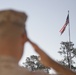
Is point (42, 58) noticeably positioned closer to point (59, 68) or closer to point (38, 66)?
point (59, 68)

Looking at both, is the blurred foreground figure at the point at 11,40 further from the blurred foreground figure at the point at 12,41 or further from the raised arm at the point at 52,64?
the raised arm at the point at 52,64

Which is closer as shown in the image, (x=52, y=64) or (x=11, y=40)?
(x=11, y=40)

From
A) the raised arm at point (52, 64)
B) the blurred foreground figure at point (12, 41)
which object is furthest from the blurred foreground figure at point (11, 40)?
the raised arm at point (52, 64)

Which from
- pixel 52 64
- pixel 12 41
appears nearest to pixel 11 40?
pixel 12 41

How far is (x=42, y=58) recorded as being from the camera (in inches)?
61.1

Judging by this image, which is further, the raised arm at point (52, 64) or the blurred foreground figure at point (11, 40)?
the raised arm at point (52, 64)

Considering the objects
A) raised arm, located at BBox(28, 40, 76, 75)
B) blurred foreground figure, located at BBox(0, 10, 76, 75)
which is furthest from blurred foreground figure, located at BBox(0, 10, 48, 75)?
raised arm, located at BBox(28, 40, 76, 75)

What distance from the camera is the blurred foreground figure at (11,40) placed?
1.31 metres

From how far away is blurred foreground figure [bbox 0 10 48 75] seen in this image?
4.29 ft

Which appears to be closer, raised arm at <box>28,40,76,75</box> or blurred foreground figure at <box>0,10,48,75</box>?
blurred foreground figure at <box>0,10,48,75</box>

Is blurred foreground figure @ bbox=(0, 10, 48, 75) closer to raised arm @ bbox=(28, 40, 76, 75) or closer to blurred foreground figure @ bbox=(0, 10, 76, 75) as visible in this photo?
blurred foreground figure @ bbox=(0, 10, 76, 75)

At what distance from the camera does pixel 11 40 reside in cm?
137

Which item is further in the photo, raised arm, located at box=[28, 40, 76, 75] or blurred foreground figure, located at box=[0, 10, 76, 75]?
raised arm, located at box=[28, 40, 76, 75]

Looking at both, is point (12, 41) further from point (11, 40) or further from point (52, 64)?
point (52, 64)
